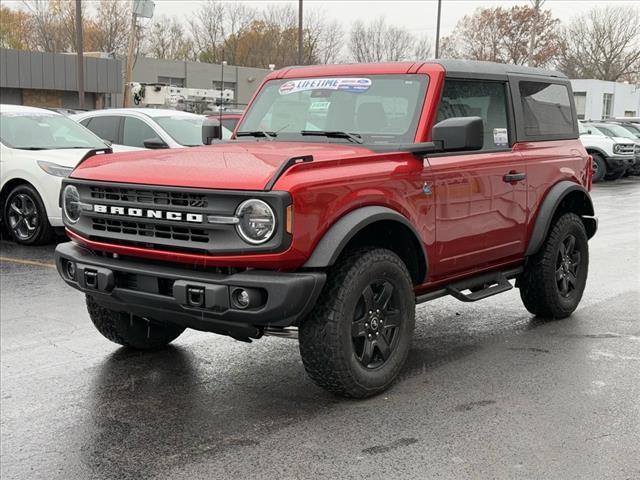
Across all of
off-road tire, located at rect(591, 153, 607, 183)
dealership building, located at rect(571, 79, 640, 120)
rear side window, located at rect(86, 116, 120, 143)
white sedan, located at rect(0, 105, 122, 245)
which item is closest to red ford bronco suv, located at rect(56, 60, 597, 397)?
white sedan, located at rect(0, 105, 122, 245)

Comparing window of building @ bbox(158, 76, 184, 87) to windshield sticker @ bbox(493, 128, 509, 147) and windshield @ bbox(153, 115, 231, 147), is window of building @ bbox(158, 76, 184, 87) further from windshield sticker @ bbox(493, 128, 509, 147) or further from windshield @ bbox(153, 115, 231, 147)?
windshield sticker @ bbox(493, 128, 509, 147)

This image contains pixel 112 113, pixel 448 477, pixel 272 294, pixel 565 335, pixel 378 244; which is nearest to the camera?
pixel 448 477

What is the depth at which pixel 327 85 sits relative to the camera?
557 centimetres

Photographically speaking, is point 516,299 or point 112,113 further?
point 112,113

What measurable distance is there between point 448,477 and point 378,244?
1.63m

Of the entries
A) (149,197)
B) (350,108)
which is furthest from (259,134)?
(149,197)

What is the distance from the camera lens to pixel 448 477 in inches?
142

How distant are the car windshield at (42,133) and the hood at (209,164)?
580cm

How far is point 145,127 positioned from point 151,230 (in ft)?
26.3

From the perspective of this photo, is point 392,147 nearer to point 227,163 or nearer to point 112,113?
point 227,163

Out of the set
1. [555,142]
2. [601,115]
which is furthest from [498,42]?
[555,142]

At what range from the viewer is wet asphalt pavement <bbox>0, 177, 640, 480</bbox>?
12.3 ft

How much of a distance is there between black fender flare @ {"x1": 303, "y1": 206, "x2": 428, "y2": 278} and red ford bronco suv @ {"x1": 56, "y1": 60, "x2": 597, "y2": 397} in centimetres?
1

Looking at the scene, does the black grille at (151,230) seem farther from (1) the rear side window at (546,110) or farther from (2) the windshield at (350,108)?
(1) the rear side window at (546,110)
